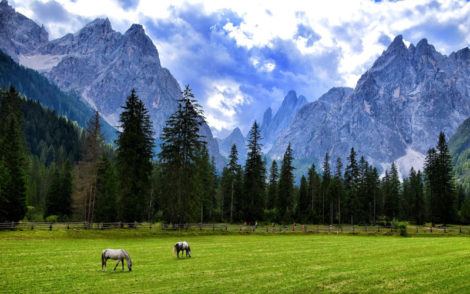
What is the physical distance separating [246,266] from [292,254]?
8.85 metres

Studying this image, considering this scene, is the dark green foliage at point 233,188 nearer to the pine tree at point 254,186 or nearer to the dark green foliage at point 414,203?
the pine tree at point 254,186

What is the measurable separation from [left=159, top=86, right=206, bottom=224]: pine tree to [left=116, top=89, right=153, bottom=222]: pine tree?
8.61ft

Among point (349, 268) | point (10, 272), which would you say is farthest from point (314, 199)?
point (10, 272)

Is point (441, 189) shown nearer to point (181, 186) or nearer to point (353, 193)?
point (353, 193)

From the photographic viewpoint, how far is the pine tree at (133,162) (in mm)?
61344

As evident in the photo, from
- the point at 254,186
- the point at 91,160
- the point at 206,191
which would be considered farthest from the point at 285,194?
the point at 91,160

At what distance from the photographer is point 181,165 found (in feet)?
208

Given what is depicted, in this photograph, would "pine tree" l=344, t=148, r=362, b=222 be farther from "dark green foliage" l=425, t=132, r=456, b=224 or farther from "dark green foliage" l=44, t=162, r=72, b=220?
"dark green foliage" l=44, t=162, r=72, b=220

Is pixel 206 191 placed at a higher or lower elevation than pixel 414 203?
higher

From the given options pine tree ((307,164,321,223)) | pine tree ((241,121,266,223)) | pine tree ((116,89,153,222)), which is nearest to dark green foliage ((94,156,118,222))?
pine tree ((116,89,153,222))

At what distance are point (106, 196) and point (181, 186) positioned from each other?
25149 mm

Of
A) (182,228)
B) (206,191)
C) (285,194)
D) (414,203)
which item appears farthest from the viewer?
(414,203)

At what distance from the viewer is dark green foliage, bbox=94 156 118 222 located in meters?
78.6

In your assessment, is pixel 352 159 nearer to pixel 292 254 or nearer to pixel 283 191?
pixel 283 191
